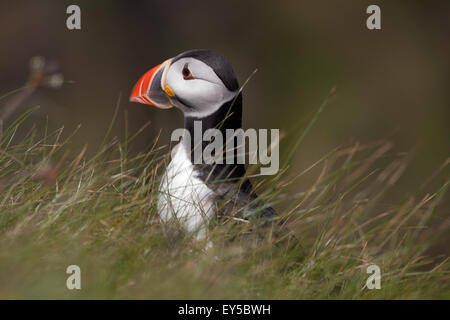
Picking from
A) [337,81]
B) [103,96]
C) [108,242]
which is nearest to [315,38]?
[337,81]

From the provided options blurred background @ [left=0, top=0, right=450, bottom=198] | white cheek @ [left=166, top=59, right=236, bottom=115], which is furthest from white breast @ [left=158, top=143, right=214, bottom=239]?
blurred background @ [left=0, top=0, right=450, bottom=198]

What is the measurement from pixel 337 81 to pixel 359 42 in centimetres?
130

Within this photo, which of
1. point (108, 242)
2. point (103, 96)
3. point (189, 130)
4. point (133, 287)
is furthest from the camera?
point (103, 96)

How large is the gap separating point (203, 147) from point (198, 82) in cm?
38

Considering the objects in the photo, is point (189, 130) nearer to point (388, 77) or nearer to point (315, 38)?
point (315, 38)

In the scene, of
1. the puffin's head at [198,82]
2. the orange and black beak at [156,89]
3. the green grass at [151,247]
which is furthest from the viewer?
the orange and black beak at [156,89]

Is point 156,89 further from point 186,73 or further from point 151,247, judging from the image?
point 151,247

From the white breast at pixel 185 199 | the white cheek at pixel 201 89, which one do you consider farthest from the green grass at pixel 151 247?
the white cheek at pixel 201 89

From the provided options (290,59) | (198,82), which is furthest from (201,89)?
(290,59)

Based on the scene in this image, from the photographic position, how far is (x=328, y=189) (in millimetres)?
3225

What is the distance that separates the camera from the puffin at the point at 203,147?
3.14 m

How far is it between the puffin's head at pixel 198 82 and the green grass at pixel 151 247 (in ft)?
1.92

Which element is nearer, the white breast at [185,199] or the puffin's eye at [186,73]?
the white breast at [185,199]

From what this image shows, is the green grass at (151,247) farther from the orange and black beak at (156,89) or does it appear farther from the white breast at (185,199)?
the orange and black beak at (156,89)
